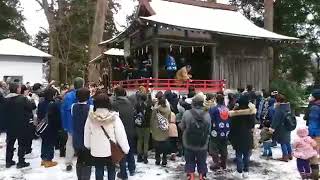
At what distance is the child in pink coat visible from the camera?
710 cm

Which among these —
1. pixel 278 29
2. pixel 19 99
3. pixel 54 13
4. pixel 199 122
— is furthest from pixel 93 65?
pixel 199 122

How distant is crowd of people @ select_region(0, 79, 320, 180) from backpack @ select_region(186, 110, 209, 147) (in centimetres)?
2

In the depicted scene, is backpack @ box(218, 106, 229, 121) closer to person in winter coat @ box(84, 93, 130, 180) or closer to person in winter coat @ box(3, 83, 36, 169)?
person in winter coat @ box(84, 93, 130, 180)

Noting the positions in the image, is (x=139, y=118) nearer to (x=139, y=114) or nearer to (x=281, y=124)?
(x=139, y=114)

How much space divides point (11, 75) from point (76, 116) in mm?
17857

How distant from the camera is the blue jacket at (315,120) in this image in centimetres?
780

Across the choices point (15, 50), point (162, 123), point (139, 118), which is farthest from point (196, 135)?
point (15, 50)

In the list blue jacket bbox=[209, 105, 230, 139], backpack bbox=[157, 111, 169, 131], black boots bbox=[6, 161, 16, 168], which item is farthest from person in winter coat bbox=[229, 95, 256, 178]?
black boots bbox=[6, 161, 16, 168]

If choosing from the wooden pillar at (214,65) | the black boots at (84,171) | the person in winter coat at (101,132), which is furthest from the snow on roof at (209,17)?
the black boots at (84,171)

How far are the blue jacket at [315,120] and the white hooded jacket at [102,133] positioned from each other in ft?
13.6

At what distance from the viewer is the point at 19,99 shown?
796cm

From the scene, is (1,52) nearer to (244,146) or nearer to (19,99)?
(19,99)

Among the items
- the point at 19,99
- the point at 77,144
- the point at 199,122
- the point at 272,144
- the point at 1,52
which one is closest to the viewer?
the point at 77,144

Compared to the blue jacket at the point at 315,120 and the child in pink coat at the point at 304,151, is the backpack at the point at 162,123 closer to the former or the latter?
the child in pink coat at the point at 304,151
